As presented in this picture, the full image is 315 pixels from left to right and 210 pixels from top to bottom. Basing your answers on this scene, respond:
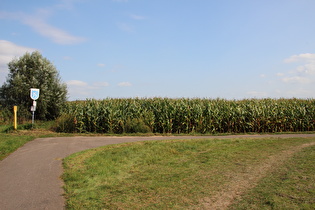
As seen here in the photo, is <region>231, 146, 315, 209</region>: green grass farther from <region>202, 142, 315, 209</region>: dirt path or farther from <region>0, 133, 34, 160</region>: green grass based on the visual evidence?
<region>0, 133, 34, 160</region>: green grass

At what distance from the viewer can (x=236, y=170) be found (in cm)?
768

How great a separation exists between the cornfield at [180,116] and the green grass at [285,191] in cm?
1137

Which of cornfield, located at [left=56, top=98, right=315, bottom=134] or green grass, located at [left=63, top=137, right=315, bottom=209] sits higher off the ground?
cornfield, located at [left=56, top=98, right=315, bottom=134]

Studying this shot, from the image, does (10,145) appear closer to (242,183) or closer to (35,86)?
(242,183)

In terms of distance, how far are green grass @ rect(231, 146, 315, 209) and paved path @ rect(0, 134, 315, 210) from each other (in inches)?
143

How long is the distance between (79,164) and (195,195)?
434cm

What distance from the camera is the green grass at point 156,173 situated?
546 cm

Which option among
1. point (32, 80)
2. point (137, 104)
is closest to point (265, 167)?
point (137, 104)

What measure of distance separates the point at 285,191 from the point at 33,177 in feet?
19.8

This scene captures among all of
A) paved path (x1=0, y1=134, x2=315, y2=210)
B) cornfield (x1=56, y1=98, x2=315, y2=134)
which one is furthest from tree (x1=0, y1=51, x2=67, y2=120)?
paved path (x1=0, y1=134, x2=315, y2=210)

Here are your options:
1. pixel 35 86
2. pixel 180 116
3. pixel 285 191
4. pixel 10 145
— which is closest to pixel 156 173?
pixel 285 191

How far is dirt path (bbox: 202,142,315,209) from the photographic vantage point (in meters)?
5.32

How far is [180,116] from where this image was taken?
63.3ft

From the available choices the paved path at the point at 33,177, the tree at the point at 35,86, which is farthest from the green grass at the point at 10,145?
the tree at the point at 35,86
